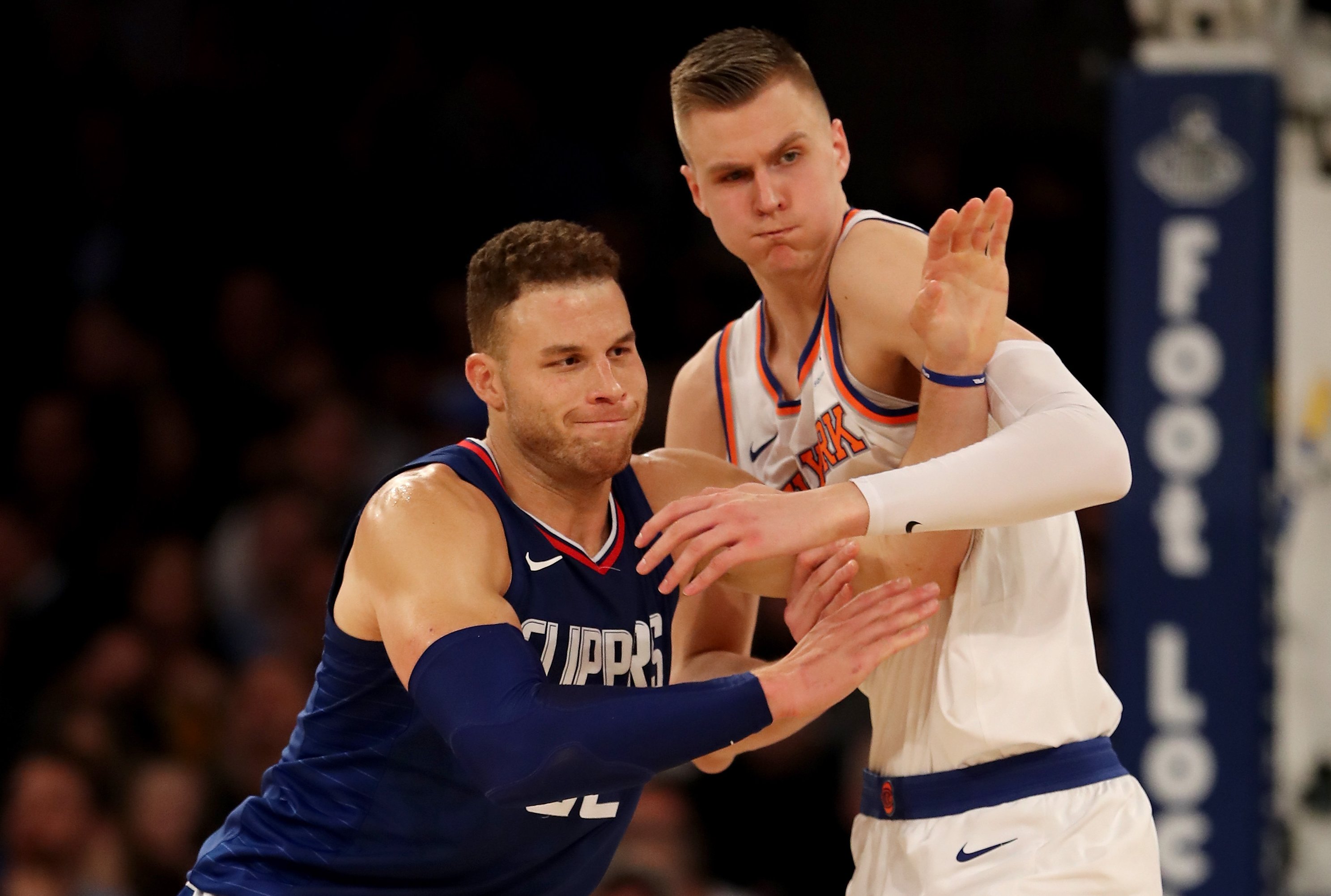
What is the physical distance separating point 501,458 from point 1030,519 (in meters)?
1.01

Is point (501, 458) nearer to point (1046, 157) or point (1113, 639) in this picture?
point (1113, 639)

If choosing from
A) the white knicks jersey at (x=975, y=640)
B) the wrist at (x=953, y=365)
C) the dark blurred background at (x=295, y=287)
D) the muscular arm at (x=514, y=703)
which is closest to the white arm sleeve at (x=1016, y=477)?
the wrist at (x=953, y=365)

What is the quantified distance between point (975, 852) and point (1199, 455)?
2.18 meters

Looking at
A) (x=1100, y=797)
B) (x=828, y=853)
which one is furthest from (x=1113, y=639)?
(x=1100, y=797)

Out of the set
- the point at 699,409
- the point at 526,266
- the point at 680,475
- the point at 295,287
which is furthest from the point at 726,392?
the point at 295,287

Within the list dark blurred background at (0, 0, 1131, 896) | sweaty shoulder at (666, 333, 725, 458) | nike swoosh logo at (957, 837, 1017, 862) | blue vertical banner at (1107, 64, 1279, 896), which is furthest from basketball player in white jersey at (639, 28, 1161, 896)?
dark blurred background at (0, 0, 1131, 896)

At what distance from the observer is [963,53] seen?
7953mm

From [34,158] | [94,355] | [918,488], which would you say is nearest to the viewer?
[918,488]

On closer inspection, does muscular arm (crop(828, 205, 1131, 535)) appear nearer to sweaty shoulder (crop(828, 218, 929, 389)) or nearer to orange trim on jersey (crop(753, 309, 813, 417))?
sweaty shoulder (crop(828, 218, 929, 389))

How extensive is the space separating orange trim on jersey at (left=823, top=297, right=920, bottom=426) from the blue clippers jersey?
50 cm

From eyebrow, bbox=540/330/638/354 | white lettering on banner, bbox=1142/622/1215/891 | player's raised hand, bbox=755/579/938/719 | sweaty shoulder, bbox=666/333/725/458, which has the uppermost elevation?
eyebrow, bbox=540/330/638/354

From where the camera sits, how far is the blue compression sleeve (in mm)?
2672

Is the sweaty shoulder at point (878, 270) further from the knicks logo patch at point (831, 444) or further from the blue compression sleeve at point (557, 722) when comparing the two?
the blue compression sleeve at point (557, 722)

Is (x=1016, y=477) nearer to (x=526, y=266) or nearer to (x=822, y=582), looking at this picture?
(x=822, y=582)
